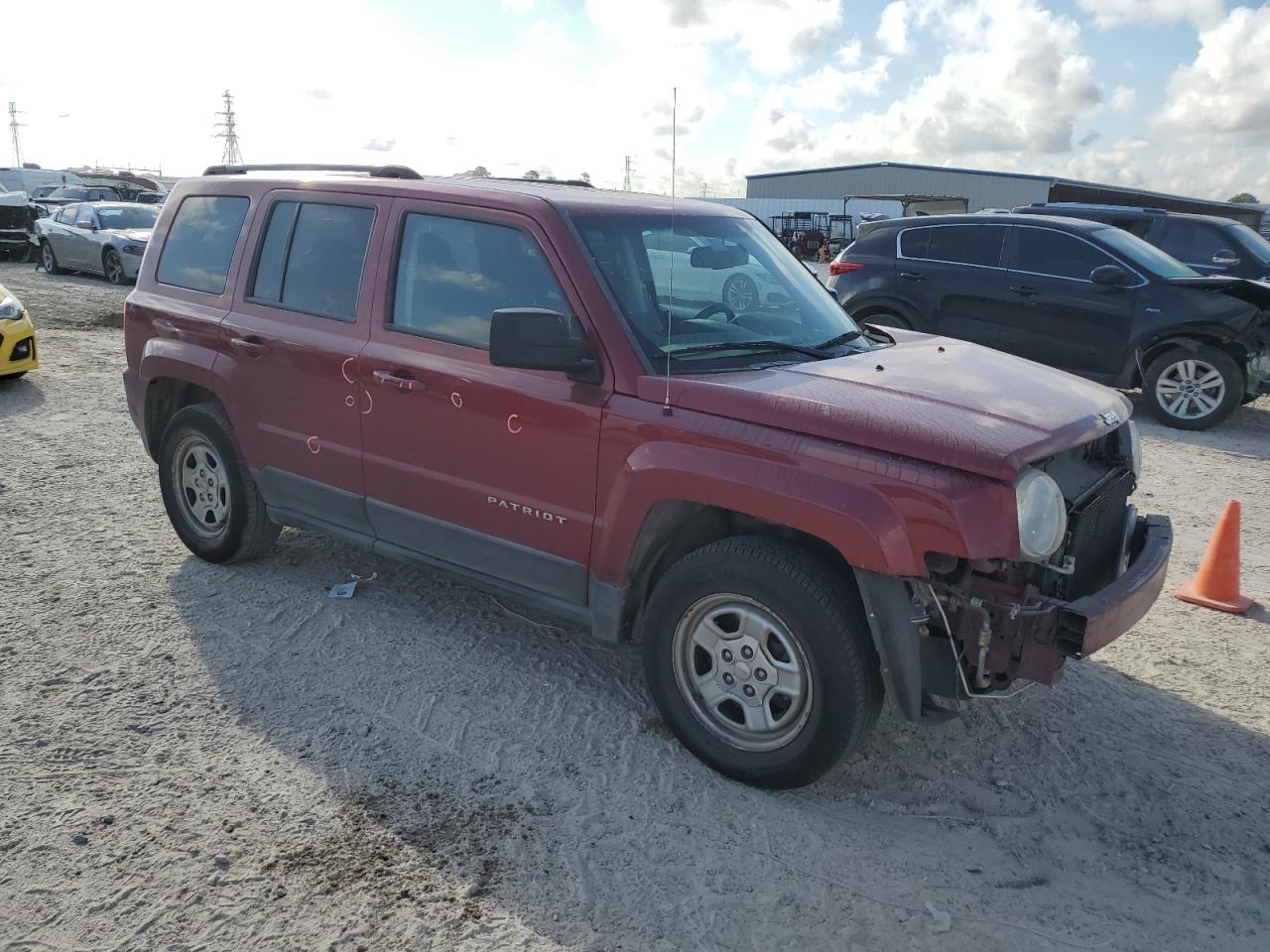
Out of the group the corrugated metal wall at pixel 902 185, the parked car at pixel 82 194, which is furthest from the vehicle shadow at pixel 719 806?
the corrugated metal wall at pixel 902 185

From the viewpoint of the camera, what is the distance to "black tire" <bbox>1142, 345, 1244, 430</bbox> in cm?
894

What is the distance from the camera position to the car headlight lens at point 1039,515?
2.88 meters

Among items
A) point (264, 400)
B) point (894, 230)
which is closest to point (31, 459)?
point (264, 400)

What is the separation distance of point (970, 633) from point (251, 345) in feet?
11.2

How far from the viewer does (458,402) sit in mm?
3883

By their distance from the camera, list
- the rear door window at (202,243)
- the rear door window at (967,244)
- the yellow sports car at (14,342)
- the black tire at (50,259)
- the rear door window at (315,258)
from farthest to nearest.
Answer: the black tire at (50,259)
the rear door window at (967,244)
the yellow sports car at (14,342)
the rear door window at (202,243)
the rear door window at (315,258)

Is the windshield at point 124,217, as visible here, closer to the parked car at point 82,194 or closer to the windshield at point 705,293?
the parked car at point 82,194

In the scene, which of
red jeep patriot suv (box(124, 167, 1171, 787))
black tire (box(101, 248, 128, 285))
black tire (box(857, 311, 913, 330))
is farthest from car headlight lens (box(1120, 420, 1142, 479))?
black tire (box(101, 248, 128, 285))

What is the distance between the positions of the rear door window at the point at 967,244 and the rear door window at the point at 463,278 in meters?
7.19

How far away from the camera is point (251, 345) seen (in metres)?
4.62

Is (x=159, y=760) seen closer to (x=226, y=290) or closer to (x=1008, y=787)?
(x=226, y=290)

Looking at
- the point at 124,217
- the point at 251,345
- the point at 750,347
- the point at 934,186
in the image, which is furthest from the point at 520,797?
the point at 934,186

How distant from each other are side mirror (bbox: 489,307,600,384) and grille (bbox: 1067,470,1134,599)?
1753 millimetres

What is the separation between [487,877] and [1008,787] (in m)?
1.84
